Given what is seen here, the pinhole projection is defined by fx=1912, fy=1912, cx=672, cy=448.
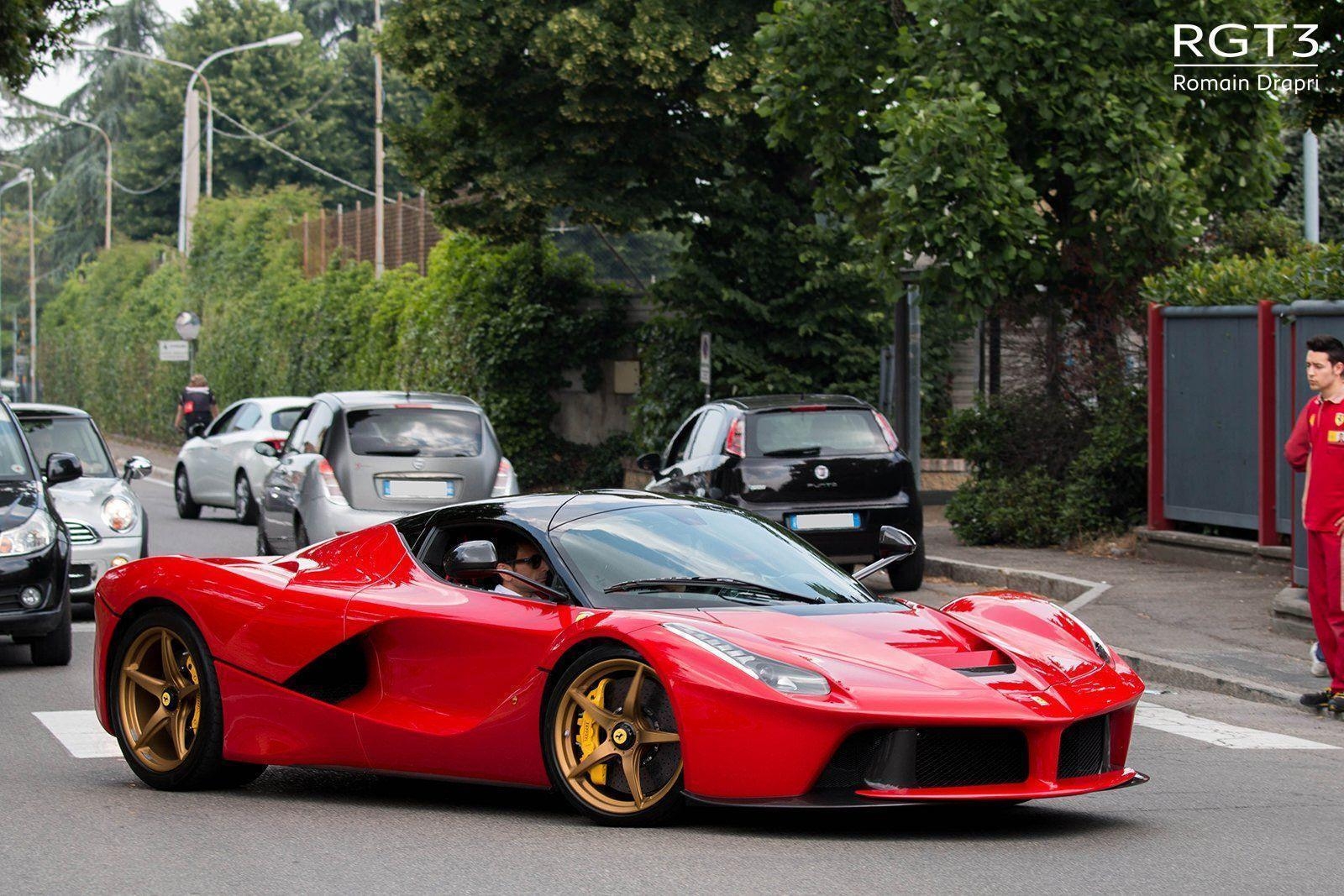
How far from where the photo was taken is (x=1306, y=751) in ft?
28.1

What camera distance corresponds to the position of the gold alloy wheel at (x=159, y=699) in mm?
7496

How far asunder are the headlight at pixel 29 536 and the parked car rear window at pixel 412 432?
458 cm

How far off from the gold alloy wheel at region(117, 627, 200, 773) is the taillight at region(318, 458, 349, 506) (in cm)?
780

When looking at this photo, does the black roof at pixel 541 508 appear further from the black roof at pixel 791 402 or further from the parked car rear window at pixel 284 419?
the parked car rear window at pixel 284 419

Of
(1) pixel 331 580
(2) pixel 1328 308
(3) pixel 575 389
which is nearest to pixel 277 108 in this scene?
(3) pixel 575 389

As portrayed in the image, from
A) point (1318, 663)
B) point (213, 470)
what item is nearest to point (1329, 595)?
point (1318, 663)

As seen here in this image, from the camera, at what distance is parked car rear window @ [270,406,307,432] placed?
961 inches

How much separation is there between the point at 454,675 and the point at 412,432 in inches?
368

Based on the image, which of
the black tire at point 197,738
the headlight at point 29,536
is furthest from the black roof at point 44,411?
the black tire at point 197,738

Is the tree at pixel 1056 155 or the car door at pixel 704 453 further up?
the tree at pixel 1056 155

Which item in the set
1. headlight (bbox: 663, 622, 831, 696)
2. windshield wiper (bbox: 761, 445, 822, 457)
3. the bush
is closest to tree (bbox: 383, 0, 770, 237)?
the bush

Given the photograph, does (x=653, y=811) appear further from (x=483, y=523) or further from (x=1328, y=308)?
(x=1328, y=308)

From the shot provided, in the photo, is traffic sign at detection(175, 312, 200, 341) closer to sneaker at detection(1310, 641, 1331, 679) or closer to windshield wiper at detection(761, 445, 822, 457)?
windshield wiper at detection(761, 445, 822, 457)

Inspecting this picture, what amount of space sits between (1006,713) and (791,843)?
793 millimetres
